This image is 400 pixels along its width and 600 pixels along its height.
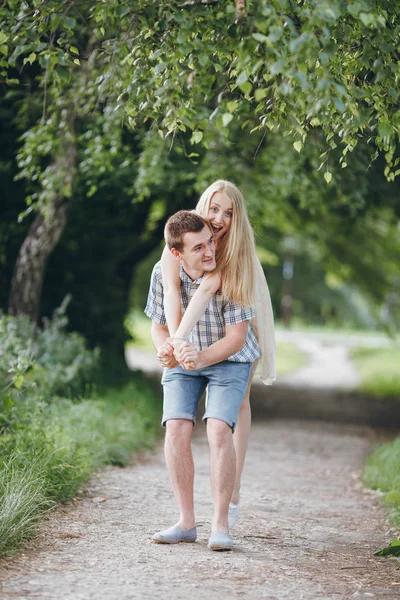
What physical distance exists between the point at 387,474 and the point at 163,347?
3796 millimetres

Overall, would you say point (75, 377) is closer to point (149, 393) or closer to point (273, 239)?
point (149, 393)

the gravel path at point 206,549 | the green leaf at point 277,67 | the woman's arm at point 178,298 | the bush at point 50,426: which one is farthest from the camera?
the bush at point 50,426

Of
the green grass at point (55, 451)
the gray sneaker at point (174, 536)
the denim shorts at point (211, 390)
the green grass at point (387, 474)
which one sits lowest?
the green grass at point (387, 474)

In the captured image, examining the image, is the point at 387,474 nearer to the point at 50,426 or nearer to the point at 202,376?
the point at 50,426

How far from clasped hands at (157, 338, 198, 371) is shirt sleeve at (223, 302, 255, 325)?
322 millimetres

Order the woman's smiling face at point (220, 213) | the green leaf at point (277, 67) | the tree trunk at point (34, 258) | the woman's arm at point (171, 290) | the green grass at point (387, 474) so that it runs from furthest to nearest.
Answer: the tree trunk at point (34, 258) → the green grass at point (387, 474) → the woman's smiling face at point (220, 213) → the woman's arm at point (171, 290) → the green leaf at point (277, 67)

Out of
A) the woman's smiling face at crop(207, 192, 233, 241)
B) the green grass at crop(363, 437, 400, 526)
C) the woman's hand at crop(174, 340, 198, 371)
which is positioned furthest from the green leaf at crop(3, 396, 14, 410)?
the green grass at crop(363, 437, 400, 526)

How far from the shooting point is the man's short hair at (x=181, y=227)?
466cm

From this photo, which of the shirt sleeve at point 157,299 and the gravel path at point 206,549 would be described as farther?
the shirt sleeve at point 157,299

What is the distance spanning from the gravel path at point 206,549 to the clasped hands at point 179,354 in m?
1.03

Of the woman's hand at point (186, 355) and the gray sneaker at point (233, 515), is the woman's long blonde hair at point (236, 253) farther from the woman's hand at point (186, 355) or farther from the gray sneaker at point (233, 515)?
the gray sneaker at point (233, 515)

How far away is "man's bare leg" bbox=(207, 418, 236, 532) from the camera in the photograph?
470 cm

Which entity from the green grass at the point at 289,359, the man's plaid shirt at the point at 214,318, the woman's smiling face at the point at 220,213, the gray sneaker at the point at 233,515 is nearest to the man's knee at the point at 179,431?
the man's plaid shirt at the point at 214,318

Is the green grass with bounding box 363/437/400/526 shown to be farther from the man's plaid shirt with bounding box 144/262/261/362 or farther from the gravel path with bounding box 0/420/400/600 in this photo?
the man's plaid shirt with bounding box 144/262/261/362
